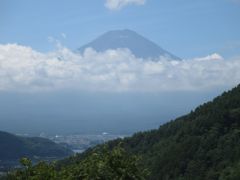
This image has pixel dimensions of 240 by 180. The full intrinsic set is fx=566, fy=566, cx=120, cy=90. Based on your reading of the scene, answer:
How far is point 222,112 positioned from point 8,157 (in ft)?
367

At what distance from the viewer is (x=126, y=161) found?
20.2 meters

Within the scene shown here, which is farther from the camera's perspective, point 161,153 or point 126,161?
point 161,153

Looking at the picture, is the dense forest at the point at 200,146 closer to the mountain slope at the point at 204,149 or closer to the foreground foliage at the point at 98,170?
the mountain slope at the point at 204,149

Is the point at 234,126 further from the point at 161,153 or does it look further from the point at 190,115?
the point at 190,115

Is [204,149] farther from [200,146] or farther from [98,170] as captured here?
[98,170]

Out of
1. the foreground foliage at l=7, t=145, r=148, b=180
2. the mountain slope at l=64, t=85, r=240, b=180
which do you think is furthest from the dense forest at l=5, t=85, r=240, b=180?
the foreground foliage at l=7, t=145, r=148, b=180

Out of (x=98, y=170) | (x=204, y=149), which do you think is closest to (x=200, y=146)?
(x=204, y=149)

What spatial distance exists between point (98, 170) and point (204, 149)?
6064 cm

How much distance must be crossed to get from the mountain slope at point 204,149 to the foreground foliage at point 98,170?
37.7 meters

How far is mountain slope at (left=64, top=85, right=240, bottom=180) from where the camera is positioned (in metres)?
70.7

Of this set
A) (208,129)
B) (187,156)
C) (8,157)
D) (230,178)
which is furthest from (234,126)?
(8,157)

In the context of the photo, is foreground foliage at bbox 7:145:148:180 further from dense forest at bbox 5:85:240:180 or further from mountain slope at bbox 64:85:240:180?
mountain slope at bbox 64:85:240:180

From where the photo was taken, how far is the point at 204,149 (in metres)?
78.5

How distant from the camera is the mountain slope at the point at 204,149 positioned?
2783 inches
